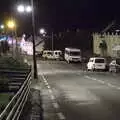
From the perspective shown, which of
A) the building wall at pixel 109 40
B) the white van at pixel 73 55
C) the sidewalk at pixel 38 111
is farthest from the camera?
the building wall at pixel 109 40

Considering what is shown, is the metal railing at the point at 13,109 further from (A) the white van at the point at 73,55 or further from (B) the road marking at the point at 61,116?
(A) the white van at the point at 73,55

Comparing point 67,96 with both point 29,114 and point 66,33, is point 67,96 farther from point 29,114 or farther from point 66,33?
point 66,33

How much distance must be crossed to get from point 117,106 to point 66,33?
111 metres

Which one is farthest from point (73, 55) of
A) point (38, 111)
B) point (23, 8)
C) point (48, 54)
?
point (38, 111)

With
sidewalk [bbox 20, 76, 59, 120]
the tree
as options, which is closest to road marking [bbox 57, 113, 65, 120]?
Answer: sidewalk [bbox 20, 76, 59, 120]

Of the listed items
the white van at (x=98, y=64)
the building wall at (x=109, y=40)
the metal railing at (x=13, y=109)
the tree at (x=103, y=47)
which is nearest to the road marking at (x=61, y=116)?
the metal railing at (x=13, y=109)

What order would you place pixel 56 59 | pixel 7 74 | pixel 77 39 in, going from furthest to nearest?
pixel 77 39 < pixel 56 59 < pixel 7 74

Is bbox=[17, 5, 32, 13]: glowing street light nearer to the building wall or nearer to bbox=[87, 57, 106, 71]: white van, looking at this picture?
bbox=[87, 57, 106, 71]: white van

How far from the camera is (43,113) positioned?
1698 cm

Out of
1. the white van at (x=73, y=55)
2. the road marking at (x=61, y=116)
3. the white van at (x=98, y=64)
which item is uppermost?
the white van at (x=73, y=55)

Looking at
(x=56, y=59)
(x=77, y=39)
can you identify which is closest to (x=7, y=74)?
(x=56, y=59)

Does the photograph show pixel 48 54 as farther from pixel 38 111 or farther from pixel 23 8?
pixel 38 111

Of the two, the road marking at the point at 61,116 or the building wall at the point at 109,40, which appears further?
the building wall at the point at 109,40

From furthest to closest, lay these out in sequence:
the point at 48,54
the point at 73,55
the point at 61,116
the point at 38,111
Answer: the point at 48,54 → the point at 73,55 → the point at 38,111 → the point at 61,116
